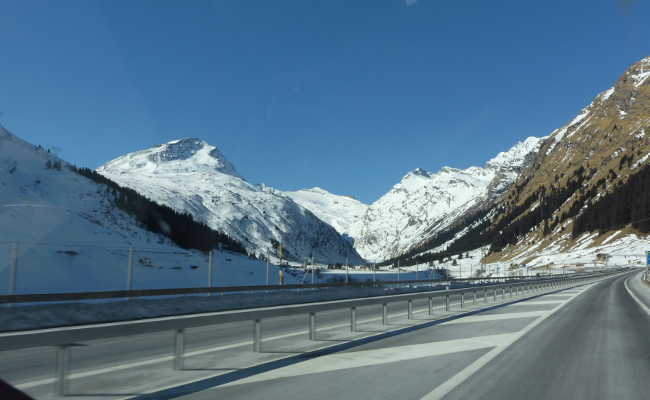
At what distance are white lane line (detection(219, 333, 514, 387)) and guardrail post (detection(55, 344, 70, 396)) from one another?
1790mm

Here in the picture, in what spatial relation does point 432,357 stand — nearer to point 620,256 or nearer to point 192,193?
point 620,256

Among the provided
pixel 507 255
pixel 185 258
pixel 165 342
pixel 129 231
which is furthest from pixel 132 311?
pixel 507 255

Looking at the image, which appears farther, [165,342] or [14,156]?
[14,156]

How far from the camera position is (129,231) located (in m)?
55.1

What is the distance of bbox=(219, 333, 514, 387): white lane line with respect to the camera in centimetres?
710

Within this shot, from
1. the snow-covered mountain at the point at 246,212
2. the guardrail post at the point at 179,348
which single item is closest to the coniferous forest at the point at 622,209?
the snow-covered mountain at the point at 246,212

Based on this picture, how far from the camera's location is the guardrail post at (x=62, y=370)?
5.68 metres

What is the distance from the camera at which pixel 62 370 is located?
5.72m

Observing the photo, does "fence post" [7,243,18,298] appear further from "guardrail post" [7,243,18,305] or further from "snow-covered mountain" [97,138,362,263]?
"snow-covered mountain" [97,138,362,263]

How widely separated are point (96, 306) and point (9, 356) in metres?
7.89

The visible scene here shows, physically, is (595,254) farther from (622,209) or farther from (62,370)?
(62,370)

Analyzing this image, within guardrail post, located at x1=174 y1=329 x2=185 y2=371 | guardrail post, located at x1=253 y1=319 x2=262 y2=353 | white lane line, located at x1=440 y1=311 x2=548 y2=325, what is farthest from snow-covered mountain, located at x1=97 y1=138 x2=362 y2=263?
guardrail post, located at x1=174 y1=329 x2=185 y2=371

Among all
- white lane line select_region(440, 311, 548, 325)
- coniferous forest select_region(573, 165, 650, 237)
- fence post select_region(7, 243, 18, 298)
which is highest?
coniferous forest select_region(573, 165, 650, 237)

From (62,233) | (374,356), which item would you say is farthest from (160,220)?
(374,356)
